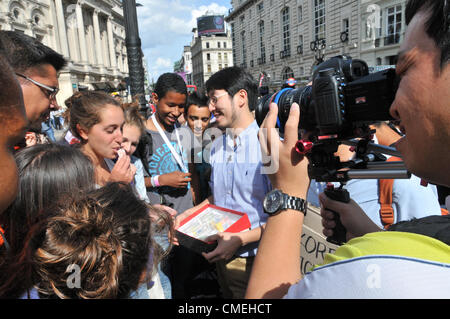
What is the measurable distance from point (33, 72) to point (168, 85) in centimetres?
155

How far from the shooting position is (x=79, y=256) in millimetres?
995

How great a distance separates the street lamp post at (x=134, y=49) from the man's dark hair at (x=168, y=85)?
34 cm

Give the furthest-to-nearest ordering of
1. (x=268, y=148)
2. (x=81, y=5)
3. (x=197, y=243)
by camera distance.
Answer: (x=81, y=5)
(x=197, y=243)
(x=268, y=148)

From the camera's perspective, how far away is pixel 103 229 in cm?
109

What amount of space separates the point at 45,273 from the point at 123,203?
0.39 meters

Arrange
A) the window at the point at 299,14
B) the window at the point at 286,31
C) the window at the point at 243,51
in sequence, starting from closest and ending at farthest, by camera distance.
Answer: the window at the point at 299,14 → the window at the point at 286,31 → the window at the point at 243,51

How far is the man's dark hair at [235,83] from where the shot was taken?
2811mm

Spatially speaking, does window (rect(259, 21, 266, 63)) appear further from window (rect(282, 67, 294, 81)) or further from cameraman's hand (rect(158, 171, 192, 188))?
cameraman's hand (rect(158, 171, 192, 188))

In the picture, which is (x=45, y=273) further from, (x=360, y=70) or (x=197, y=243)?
(x=360, y=70)

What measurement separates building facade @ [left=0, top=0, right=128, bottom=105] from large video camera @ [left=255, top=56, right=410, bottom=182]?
87.7ft

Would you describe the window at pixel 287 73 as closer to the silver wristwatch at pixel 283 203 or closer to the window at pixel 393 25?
the window at pixel 393 25

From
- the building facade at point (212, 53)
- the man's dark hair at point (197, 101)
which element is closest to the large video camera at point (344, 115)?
the man's dark hair at point (197, 101)

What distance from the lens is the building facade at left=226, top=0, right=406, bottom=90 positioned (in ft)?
80.1

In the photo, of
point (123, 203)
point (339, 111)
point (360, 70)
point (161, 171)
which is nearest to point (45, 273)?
point (123, 203)
